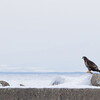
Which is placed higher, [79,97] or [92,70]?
[92,70]

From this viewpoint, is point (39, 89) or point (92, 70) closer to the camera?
point (39, 89)

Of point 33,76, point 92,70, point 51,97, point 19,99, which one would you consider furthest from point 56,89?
point 33,76

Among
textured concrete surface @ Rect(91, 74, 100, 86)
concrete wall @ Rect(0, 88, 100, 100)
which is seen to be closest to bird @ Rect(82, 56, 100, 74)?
textured concrete surface @ Rect(91, 74, 100, 86)

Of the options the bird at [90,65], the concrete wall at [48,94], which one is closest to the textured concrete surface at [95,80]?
the concrete wall at [48,94]

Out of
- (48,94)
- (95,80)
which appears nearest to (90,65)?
(95,80)

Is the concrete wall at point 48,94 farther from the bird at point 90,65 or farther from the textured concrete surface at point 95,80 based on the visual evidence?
the bird at point 90,65

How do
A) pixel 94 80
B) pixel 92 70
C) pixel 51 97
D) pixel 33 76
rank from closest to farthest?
pixel 51 97, pixel 94 80, pixel 92 70, pixel 33 76

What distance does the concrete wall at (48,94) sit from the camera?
21.1 ft

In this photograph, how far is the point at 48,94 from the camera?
253 inches

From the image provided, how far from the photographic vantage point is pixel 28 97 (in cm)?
648

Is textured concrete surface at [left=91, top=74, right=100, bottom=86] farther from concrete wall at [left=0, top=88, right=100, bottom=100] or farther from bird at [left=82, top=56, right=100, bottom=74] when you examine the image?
bird at [left=82, top=56, right=100, bottom=74]

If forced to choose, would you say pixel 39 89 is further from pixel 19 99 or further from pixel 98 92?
pixel 98 92

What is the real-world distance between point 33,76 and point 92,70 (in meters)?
7.79

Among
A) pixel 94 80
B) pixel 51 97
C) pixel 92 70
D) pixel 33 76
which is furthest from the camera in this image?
pixel 33 76
